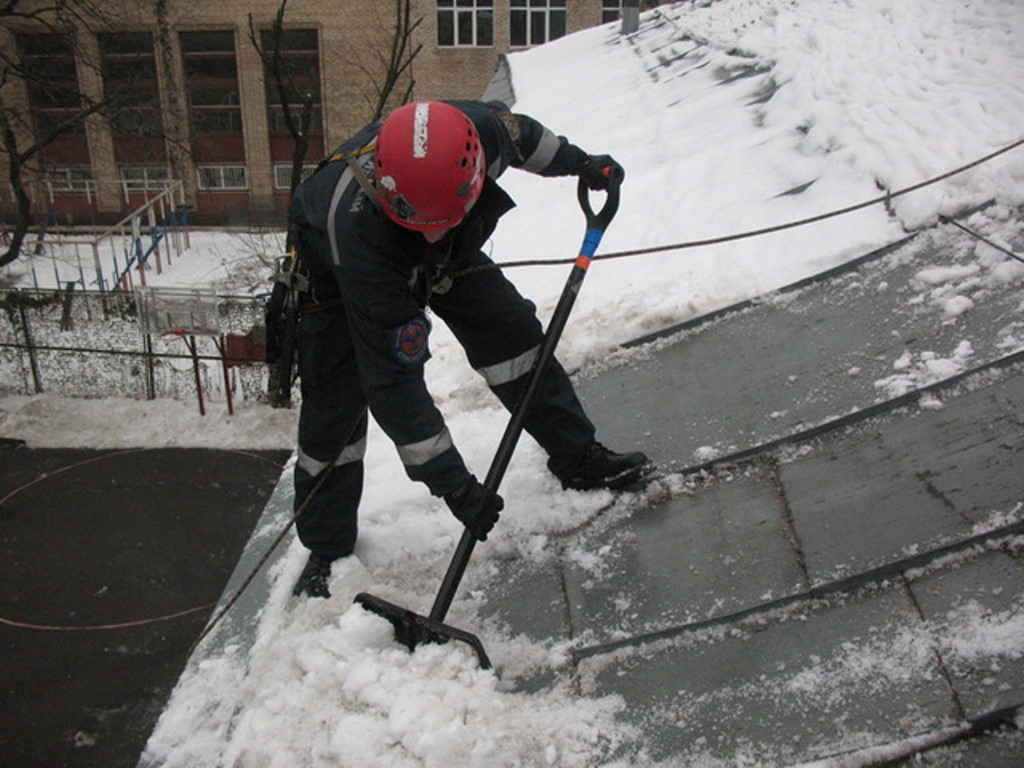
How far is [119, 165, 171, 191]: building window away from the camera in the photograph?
25.8m

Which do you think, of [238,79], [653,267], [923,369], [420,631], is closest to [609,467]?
[420,631]

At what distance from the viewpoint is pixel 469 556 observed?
8.57ft

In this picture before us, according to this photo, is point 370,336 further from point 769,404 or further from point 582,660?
point 769,404

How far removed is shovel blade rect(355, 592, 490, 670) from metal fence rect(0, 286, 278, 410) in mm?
9023

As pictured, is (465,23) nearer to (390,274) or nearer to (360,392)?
(360,392)

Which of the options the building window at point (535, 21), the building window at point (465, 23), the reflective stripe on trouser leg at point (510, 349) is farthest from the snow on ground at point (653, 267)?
the building window at point (535, 21)

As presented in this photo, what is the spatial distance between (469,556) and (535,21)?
26.2 meters

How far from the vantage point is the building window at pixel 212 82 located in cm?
2527

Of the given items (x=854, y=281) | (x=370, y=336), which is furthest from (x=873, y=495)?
(x=370, y=336)

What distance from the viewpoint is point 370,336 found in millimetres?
2387

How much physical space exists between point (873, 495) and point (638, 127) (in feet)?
15.8

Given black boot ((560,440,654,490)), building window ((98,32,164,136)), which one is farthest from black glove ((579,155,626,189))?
building window ((98,32,164,136))

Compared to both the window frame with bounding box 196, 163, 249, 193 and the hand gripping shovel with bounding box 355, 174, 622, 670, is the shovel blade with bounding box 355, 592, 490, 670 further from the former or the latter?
the window frame with bounding box 196, 163, 249, 193

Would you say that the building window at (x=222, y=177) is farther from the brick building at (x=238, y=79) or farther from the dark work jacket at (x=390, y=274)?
the dark work jacket at (x=390, y=274)
